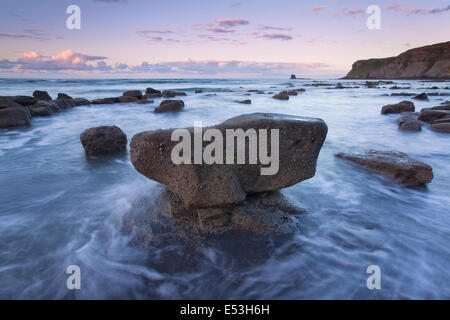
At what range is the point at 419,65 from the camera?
62.8m

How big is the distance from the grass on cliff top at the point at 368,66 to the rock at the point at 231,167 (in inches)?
3721

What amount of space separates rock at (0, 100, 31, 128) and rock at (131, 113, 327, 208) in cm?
851

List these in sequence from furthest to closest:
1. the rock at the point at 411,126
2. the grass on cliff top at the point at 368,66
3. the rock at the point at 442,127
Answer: the grass on cliff top at the point at 368,66, the rock at the point at 411,126, the rock at the point at 442,127

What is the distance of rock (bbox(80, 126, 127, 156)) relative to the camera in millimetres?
5129

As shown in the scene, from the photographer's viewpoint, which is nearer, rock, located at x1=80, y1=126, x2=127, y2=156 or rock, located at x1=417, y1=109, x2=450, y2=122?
rock, located at x1=80, y1=126, x2=127, y2=156

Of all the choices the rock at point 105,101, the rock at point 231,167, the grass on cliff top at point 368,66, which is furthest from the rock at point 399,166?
the grass on cliff top at point 368,66

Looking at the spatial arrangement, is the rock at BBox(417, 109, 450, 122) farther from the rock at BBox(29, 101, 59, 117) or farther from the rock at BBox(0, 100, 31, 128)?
the rock at BBox(29, 101, 59, 117)

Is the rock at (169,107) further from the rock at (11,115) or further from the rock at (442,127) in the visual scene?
the rock at (442,127)

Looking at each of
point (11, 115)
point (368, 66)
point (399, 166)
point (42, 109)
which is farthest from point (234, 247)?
point (368, 66)

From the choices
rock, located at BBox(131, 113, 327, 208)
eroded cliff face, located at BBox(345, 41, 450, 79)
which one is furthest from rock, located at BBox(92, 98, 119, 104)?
eroded cliff face, located at BBox(345, 41, 450, 79)

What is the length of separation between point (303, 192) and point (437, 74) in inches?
2951

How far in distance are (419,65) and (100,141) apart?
268 feet

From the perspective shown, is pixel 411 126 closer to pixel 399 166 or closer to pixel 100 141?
pixel 399 166

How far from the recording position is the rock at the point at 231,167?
2.39 metres
